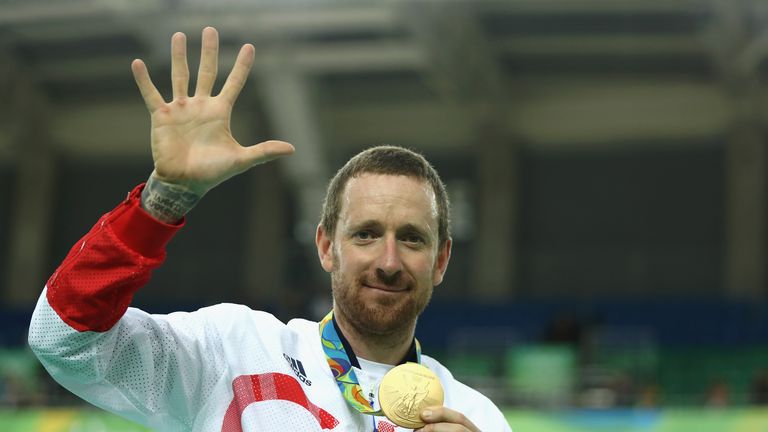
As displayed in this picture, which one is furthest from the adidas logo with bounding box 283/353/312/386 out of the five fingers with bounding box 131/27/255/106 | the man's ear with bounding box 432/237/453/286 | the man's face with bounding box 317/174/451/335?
the five fingers with bounding box 131/27/255/106

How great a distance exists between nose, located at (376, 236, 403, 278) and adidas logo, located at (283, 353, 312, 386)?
35 cm

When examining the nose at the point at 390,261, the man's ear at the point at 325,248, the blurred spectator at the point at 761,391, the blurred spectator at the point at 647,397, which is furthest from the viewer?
the blurred spectator at the point at 647,397

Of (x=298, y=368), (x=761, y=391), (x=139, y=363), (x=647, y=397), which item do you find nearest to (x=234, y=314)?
(x=298, y=368)

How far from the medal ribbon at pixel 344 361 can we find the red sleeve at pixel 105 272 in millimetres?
611

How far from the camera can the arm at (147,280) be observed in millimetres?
2439

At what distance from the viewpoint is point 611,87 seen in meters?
25.0

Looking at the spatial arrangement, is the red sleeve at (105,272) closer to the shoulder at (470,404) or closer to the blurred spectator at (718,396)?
the shoulder at (470,404)

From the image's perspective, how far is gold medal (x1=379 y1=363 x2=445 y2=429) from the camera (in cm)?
257

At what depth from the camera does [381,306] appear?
9.28 feet

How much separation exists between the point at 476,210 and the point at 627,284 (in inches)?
155

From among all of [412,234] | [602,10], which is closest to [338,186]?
[412,234]

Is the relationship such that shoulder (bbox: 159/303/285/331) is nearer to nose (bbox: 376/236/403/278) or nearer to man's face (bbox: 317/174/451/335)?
man's face (bbox: 317/174/451/335)

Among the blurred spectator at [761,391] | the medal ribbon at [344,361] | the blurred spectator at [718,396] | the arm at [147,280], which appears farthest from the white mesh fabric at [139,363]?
the blurred spectator at [718,396]

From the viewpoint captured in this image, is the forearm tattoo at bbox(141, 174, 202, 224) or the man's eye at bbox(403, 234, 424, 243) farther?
the man's eye at bbox(403, 234, 424, 243)
